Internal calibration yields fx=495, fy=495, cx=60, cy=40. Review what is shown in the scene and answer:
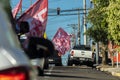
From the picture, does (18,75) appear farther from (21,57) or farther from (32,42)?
(32,42)

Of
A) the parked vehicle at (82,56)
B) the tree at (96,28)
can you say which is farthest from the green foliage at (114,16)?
the parked vehicle at (82,56)

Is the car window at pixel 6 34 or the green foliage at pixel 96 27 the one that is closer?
the car window at pixel 6 34

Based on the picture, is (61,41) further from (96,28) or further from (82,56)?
(96,28)

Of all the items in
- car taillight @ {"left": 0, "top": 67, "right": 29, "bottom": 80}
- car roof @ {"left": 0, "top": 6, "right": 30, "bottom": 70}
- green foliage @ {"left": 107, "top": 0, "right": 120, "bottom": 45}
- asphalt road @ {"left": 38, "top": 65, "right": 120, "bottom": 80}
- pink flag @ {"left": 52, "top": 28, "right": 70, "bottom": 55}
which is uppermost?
green foliage @ {"left": 107, "top": 0, "right": 120, "bottom": 45}

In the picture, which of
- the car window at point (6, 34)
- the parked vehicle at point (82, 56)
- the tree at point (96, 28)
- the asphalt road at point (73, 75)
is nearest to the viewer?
the car window at point (6, 34)

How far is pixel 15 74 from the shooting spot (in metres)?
2.25

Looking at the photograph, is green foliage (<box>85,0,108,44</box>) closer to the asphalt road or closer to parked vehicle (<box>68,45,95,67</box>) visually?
parked vehicle (<box>68,45,95,67</box>)

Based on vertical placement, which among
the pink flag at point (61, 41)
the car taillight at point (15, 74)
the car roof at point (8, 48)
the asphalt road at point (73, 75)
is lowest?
the asphalt road at point (73, 75)

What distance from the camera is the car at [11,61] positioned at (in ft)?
7.29

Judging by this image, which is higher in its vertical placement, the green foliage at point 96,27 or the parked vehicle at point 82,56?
the green foliage at point 96,27

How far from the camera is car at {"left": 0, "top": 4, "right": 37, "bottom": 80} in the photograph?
2.22 meters

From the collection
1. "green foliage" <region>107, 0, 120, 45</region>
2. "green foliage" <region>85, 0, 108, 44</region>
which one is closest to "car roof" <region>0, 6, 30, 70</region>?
"green foliage" <region>107, 0, 120, 45</region>

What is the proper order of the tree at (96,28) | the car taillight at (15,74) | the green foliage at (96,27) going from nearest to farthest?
the car taillight at (15,74) < the green foliage at (96,27) < the tree at (96,28)

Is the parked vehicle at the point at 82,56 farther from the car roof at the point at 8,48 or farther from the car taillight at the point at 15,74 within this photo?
the car taillight at the point at 15,74
